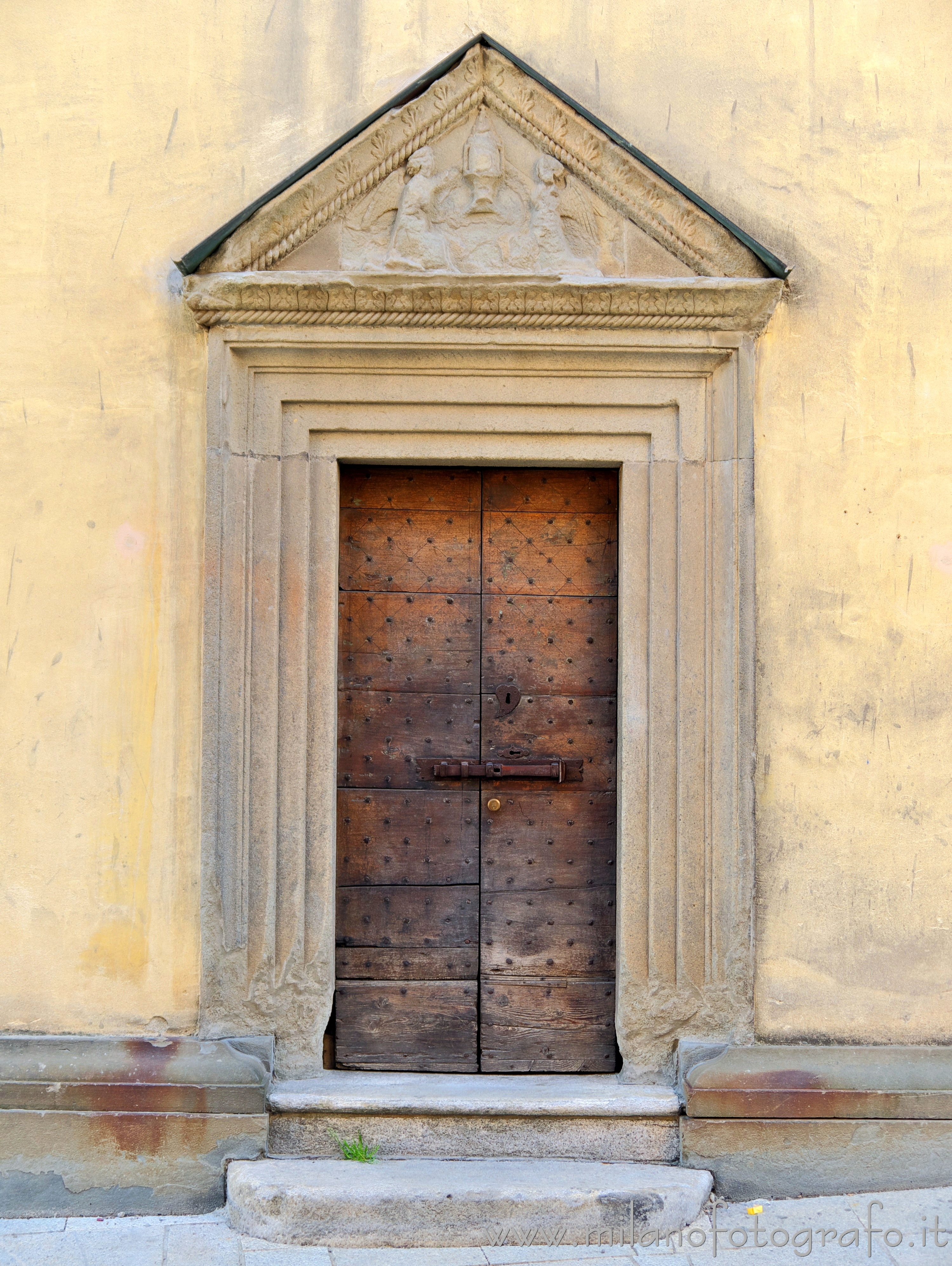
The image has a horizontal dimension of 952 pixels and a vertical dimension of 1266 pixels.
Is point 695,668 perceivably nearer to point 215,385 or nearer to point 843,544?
A: point 843,544

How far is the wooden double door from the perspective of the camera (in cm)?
355

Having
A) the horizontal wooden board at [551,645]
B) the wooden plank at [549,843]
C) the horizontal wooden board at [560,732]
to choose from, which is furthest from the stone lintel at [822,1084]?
the horizontal wooden board at [551,645]

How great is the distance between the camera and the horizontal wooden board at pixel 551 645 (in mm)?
3582

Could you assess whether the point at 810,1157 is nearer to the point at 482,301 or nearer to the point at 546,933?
the point at 546,933

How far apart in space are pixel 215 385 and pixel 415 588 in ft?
2.96

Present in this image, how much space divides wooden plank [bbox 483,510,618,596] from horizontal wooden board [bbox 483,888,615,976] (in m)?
1.01

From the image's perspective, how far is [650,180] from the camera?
3.34 m

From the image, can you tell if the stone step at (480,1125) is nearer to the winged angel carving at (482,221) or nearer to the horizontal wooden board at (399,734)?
the horizontal wooden board at (399,734)

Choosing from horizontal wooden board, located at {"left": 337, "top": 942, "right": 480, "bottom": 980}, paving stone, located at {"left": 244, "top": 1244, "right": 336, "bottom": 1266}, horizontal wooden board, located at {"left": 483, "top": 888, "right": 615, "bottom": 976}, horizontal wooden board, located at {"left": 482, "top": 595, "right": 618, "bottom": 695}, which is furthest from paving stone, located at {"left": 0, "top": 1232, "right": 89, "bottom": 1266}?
horizontal wooden board, located at {"left": 482, "top": 595, "right": 618, "bottom": 695}

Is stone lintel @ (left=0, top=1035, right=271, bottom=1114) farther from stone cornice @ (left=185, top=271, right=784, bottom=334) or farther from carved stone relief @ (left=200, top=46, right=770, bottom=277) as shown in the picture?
carved stone relief @ (left=200, top=46, right=770, bottom=277)

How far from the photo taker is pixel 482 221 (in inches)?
134

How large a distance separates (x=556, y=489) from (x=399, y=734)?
973 mm

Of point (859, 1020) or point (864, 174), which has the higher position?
point (864, 174)

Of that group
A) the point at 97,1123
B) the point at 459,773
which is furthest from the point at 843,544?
the point at 97,1123
